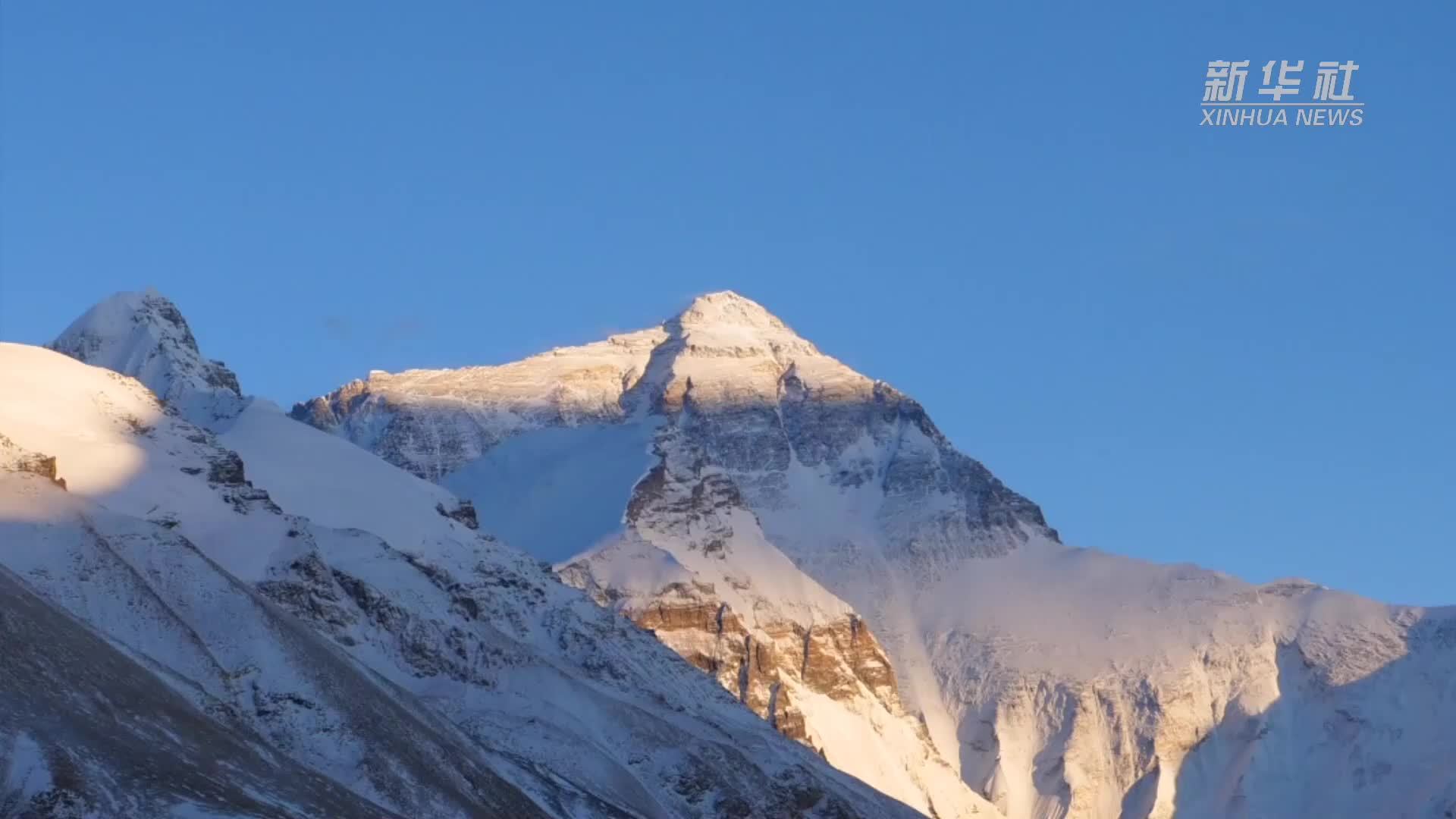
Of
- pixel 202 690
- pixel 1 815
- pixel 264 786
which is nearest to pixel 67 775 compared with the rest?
pixel 1 815

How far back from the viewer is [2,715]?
159 metres

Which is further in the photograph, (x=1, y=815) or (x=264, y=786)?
(x=264, y=786)

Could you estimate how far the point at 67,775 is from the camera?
15475 centimetres

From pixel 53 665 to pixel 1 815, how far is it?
86.5 ft

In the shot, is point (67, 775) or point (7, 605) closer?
point (67, 775)

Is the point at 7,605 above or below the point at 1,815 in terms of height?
above

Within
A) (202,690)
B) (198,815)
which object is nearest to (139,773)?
(198,815)

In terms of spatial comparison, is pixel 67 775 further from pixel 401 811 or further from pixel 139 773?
pixel 401 811

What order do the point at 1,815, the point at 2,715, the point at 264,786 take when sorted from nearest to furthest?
the point at 1,815 < the point at 2,715 < the point at 264,786

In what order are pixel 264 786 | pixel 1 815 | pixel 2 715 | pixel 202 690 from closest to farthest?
pixel 1 815
pixel 2 715
pixel 264 786
pixel 202 690

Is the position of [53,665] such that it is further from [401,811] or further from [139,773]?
[401,811]

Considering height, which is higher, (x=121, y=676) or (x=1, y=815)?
(x=121, y=676)

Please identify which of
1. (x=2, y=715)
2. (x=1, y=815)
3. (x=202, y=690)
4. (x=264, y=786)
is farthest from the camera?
(x=202, y=690)

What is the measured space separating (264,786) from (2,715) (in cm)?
1858
